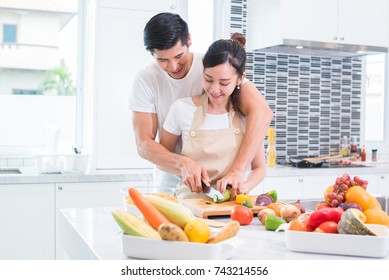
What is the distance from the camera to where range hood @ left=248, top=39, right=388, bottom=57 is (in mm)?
4418

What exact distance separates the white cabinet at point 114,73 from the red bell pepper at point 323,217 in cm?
249

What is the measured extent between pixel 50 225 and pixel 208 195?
1.68 m

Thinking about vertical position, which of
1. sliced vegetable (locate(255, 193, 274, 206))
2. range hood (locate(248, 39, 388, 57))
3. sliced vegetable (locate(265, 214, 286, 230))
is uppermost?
range hood (locate(248, 39, 388, 57))

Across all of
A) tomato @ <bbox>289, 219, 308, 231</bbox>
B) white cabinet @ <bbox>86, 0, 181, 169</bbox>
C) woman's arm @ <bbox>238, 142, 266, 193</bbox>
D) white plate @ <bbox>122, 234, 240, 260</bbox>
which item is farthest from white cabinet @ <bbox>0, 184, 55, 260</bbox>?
tomato @ <bbox>289, 219, 308, 231</bbox>

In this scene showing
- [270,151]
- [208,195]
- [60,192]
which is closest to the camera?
[208,195]

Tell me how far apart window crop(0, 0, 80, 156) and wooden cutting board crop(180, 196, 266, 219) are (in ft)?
7.38

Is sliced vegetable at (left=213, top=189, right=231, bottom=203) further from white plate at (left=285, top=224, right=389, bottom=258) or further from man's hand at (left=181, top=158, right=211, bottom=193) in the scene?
white plate at (left=285, top=224, right=389, bottom=258)

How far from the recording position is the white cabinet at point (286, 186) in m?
4.14

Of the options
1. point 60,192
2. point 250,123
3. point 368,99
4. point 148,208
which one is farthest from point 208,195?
point 368,99

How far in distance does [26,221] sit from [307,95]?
2589 millimetres

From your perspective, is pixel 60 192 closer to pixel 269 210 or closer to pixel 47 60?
pixel 47 60

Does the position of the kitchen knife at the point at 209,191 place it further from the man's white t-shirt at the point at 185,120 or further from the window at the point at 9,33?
the window at the point at 9,33

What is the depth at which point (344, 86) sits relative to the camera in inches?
201

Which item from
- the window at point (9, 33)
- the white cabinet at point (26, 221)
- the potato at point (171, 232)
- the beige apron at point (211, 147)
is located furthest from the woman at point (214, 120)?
the window at point (9, 33)
